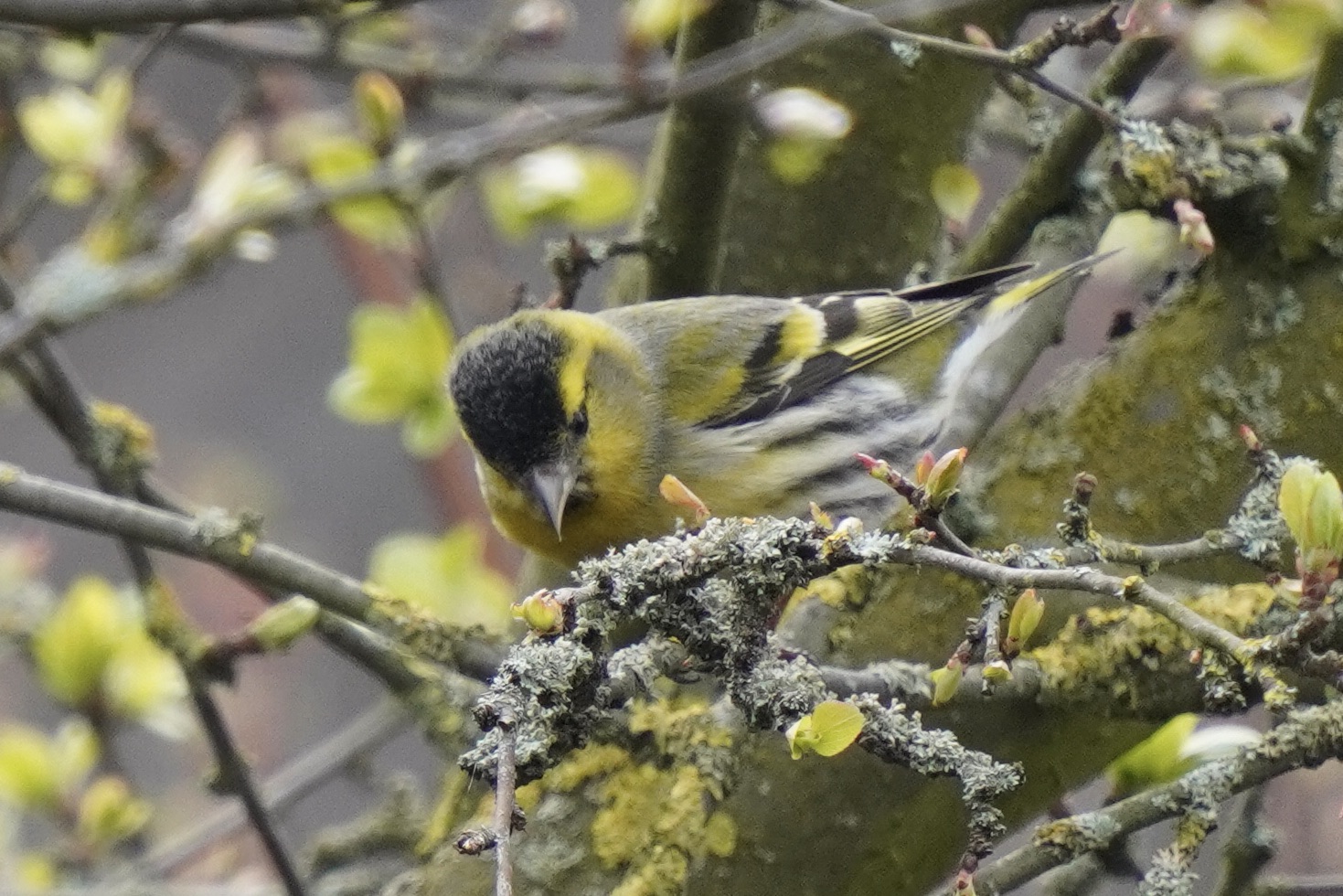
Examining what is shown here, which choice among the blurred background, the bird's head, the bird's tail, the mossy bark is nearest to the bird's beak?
the bird's head

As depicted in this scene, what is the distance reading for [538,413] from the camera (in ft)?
6.99

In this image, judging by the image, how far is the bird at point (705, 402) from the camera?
2.15m

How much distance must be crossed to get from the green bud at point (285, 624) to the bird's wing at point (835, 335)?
802 millimetres

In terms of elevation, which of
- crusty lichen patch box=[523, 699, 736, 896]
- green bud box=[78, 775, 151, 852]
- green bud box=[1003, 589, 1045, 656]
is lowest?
green bud box=[78, 775, 151, 852]

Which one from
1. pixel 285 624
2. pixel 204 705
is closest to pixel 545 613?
pixel 285 624

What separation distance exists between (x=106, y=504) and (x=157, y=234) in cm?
108

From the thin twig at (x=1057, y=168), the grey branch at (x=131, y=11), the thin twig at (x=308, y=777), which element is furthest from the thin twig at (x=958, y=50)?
the thin twig at (x=308, y=777)

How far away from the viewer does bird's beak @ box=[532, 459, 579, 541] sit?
2.08 meters

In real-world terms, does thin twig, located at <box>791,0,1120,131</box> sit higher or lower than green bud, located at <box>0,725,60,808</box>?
higher

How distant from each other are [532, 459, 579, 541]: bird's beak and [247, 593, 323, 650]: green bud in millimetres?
336

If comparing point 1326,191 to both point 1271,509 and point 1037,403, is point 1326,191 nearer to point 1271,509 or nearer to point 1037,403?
point 1037,403

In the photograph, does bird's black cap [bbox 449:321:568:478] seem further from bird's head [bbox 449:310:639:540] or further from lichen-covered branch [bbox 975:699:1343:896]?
lichen-covered branch [bbox 975:699:1343:896]

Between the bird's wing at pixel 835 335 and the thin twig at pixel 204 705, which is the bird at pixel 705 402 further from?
the thin twig at pixel 204 705

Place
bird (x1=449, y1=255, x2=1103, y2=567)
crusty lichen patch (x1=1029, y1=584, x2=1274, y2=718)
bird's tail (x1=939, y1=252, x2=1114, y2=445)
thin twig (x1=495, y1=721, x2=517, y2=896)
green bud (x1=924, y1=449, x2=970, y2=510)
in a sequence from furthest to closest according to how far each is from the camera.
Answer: bird's tail (x1=939, y1=252, x2=1114, y2=445) < bird (x1=449, y1=255, x2=1103, y2=567) < crusty lichen patch (x1=1029, y1=584, x2=1274, y2=718) < green bud (x1=924, y1=449, x2=970, y2=510) < thin twig (x1=495, y1=721, x2=517, y2=896)
